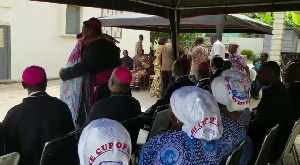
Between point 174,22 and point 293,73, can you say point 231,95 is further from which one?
point 174,22

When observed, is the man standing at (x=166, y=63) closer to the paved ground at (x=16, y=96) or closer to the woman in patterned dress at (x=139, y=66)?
the paved ground at (x=16, y=96)

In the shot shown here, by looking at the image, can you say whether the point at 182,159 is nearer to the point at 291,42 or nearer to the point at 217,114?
the point at 217,114

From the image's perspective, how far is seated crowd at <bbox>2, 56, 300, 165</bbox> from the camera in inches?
54.3

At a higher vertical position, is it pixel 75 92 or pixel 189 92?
pixel 189 92

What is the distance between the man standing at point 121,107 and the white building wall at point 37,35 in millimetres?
9592

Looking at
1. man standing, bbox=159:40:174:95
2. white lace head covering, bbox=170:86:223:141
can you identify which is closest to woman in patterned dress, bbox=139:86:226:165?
white lace head covering, bbox=170:86:223:141

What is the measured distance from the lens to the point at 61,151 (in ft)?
6.30

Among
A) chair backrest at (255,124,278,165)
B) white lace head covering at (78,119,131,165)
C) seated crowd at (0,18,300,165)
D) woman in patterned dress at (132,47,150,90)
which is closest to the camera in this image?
white lace head covering at (78,119,131,165)

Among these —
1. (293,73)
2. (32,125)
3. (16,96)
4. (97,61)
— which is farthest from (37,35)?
(32,125)

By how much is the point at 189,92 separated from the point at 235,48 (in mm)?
6062

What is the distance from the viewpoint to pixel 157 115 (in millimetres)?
2939

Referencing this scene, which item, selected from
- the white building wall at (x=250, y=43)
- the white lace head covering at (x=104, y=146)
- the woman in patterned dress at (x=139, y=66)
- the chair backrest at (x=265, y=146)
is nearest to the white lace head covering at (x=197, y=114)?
the white lace head covering at (x=104, y=146)

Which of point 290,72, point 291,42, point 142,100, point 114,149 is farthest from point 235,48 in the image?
point 291,42

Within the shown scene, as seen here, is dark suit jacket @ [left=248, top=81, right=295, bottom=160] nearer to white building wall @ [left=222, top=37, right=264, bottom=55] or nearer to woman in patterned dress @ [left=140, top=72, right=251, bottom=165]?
woman in patterned dress @ [left=140, top=72, right=251, bottom=165]
